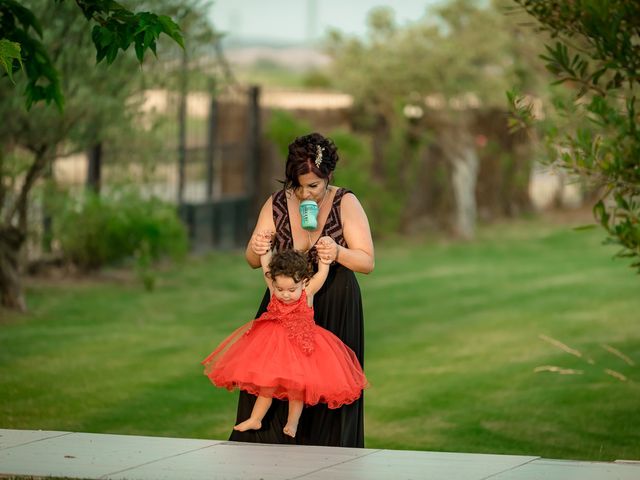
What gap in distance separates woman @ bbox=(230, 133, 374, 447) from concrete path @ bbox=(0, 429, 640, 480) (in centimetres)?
32

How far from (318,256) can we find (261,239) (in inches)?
12.0

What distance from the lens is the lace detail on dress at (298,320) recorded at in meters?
6.55

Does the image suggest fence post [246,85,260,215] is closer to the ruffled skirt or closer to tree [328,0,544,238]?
tree [328,0,544,238]

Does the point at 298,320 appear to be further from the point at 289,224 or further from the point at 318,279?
the point at 289,224

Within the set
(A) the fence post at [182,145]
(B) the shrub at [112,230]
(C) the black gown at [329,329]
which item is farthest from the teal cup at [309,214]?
(A) the fence post at [182,145]

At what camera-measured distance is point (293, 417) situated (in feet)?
21.8

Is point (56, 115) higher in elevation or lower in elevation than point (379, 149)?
higher

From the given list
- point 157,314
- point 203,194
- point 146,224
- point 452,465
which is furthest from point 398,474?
point 203,194

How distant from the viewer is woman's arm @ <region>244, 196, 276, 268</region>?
21.8ft

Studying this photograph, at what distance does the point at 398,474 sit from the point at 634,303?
9.97 m

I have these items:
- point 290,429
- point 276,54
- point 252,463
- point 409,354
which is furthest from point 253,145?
point 276,54

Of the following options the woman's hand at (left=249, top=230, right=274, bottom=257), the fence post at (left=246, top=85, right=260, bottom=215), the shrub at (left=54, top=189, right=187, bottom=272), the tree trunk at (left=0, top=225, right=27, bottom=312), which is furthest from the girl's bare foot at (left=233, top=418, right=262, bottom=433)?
the fence post at (left=246, top=85, right=260, bottom=215)

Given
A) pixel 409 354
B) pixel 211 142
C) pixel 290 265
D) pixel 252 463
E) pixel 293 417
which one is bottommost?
pixel 409 354

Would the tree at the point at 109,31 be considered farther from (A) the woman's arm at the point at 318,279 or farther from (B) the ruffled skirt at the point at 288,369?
(B) the ruffled skirt at the point at 288,369
